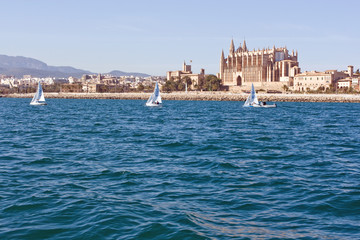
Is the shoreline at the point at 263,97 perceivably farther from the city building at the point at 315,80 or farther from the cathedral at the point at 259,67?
the cathedral at the point at 259,67

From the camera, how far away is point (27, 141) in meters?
22.5

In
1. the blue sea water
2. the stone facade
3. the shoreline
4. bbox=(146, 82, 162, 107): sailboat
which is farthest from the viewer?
the stone facade

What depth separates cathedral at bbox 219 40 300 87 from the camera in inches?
6727

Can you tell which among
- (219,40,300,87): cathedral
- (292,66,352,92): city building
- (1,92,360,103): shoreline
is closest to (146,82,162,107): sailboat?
(1,92,360,103): shoreline

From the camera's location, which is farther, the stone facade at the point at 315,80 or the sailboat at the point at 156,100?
the stone facade at the point at 315,80

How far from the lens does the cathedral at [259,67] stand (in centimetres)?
17088

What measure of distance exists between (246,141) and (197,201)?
12947mm

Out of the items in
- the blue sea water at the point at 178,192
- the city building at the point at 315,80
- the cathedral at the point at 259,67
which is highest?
the cathedral at the point at 259,67

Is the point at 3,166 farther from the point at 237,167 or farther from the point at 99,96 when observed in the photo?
the point at 99,96

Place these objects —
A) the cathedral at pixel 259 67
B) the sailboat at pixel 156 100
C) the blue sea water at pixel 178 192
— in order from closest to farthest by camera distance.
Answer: the blue sea water at pixel 178 192
the sailboat at pixel 156 100
the cathedral at pixel 259 67

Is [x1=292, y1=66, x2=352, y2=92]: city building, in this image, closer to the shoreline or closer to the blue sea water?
the shoreline

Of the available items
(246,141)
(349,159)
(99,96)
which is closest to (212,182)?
(349,159)

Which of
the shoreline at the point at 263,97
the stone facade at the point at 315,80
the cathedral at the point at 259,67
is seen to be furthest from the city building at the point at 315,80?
the shoreline at the point at 263,97

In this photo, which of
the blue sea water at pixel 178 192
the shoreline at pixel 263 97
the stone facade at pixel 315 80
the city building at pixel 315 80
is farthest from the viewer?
the stone facade at pixel 315 80
